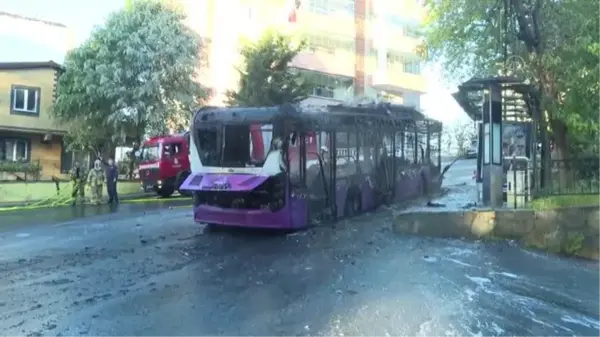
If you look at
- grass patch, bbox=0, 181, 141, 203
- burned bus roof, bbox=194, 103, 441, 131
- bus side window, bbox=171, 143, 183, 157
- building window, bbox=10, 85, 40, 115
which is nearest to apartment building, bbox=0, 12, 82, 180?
building window, bbox=10, 85, 40, 115

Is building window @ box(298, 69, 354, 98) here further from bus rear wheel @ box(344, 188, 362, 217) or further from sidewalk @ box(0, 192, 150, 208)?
bus rear wheel @ box(344, 188, 362, 217)

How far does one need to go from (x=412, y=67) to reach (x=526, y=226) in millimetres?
43528

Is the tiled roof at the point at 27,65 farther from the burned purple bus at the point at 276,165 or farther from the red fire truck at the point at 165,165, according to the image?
the burned purple bus at the point at 276,165

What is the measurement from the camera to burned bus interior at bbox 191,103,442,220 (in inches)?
516

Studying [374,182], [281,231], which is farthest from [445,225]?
[374,182]

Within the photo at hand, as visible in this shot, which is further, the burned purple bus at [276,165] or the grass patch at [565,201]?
the burned purple bus at [276,165]

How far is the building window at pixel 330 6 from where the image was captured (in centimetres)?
4378

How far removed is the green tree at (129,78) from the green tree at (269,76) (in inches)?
110

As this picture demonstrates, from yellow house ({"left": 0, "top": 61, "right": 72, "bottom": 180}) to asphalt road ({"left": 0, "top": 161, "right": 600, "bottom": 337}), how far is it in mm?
19431

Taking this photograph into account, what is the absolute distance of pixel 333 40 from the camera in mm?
46156

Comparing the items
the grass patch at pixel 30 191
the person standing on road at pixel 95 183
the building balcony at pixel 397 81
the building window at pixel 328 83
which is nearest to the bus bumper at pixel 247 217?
the person standing on road at pixel 95 183

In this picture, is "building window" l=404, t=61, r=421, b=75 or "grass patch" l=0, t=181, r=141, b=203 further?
"building window" l=404, t=61, r=421, b=75

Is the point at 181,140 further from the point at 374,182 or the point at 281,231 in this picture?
the point at 281,231

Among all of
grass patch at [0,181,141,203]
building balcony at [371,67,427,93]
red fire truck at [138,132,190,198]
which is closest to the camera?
grass patch at [0,181,141,203]
